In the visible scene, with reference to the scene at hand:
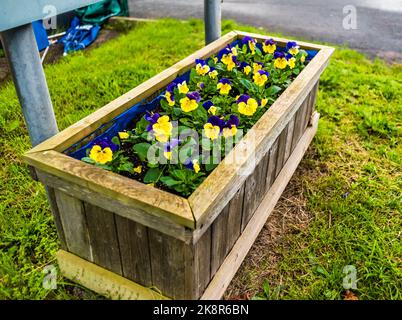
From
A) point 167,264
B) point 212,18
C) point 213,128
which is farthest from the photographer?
point 212,18

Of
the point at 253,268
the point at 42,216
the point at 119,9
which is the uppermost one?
the point at 119,9

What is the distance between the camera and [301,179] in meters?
2.68

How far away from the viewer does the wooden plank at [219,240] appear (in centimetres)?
161

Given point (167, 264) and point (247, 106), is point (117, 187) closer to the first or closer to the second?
point (167, 264)

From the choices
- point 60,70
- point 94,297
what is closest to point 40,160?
point 94,297

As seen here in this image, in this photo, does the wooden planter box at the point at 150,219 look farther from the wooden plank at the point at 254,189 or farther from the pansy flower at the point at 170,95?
the pansy flower at the point at 170,95

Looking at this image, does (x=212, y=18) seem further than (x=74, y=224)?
Yes

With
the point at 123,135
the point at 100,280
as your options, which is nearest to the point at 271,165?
the point at 123,135

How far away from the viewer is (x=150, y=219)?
1.40 m

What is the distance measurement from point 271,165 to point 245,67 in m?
0.66

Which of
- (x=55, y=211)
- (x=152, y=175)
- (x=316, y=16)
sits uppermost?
(x=152, y=175)
